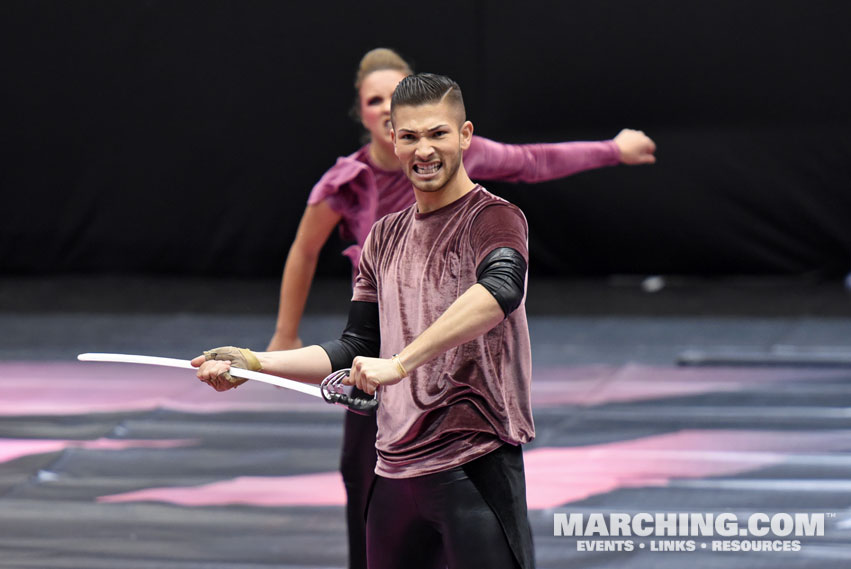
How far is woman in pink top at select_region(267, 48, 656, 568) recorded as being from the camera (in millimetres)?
2158

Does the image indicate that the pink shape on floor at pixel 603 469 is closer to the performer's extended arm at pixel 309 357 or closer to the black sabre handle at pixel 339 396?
the performer's extended arm at pixel 309 357

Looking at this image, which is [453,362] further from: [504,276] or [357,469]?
[357,469]

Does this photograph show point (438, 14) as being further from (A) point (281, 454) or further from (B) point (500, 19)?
(A) point (281, 454)

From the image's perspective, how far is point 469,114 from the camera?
681 cm

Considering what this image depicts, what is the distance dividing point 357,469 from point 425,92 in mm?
861

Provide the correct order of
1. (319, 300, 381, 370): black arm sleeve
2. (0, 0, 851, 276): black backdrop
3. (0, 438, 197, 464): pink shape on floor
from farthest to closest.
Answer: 1. (0, 0, 851, 276): black backdrop
2. (0, 438, 197, 464): pink shape on floor
3. (319, 300, 381, 370): black arm sleeve

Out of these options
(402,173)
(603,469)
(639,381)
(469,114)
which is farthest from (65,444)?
(469,114)

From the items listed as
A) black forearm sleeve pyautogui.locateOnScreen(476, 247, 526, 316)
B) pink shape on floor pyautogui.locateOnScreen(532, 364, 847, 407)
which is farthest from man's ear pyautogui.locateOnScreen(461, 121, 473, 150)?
pink shape on floor pyautogui.locateOnScreen(532, 364, 847, 407)

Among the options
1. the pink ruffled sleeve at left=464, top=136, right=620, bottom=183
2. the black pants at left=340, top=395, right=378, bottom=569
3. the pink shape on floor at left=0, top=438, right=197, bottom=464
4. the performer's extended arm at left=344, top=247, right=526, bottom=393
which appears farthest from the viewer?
the pink shape on floor at left=0, top=438, right=197, bottom=464

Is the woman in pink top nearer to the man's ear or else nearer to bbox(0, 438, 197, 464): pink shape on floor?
the man's ear

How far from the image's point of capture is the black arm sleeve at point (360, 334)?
64.9 inches

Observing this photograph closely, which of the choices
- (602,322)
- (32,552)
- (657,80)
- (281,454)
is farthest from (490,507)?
(657,80)

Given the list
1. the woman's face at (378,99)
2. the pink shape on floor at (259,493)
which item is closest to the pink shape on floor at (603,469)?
the pink shape on floor at (259,493)

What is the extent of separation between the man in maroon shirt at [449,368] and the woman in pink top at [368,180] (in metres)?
0.54
